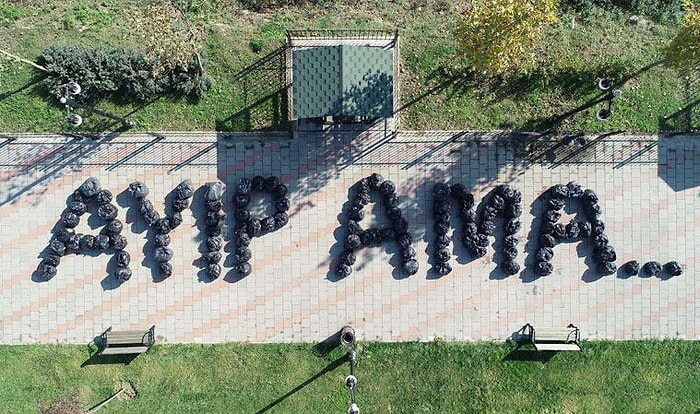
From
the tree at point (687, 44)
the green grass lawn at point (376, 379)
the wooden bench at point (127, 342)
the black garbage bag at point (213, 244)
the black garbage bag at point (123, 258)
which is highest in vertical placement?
the tree at point (687, 44)

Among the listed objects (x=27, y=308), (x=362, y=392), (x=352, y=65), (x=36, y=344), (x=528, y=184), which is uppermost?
(x=352, y=65)

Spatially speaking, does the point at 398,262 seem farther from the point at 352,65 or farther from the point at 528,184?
the point at 352,65

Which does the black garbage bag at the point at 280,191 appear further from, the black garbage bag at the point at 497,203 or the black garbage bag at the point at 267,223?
the black garbage bag at the point at 497,203

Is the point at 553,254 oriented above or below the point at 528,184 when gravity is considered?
below

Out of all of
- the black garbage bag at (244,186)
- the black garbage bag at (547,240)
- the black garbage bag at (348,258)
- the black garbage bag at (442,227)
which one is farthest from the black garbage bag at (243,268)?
the black garbage bag at (547,240)

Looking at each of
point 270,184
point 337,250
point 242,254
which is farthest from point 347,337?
point 270,184

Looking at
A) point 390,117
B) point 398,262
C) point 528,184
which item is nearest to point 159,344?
point 398,262
